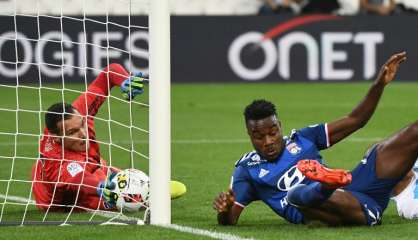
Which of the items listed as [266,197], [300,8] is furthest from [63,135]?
[300,8]

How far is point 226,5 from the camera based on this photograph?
86.1 ft

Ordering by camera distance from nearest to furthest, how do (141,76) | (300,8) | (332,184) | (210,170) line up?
(332,184) < (141,76) < (210,170) < (300,8)

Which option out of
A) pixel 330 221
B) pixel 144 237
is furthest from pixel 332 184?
pixel 144 237

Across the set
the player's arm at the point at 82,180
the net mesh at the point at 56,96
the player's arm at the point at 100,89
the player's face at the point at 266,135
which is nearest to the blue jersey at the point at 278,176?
the player's face at the point at 266,135

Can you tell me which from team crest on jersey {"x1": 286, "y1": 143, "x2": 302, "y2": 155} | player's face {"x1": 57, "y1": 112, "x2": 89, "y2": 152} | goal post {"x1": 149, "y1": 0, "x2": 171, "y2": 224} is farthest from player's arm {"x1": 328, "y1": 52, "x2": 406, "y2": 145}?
player's face {"x1": 57, "y1": 112, "x2": 89, "y2": 152}

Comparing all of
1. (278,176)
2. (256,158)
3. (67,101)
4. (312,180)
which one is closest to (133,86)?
(256,158)

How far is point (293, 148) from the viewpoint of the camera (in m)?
8.22

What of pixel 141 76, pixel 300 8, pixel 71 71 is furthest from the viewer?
pixel 300 8

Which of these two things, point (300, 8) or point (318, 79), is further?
point (300, 8)

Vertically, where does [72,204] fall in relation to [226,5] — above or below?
below

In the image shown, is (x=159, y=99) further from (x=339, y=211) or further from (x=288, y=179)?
(x=339, y=211)

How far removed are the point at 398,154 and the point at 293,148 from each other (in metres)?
0.76

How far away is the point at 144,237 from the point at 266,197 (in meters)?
1.04

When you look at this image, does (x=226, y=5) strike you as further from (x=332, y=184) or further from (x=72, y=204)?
(x=332, y=184)
